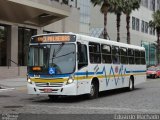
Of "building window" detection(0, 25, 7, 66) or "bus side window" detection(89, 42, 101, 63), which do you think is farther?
"building window" detection(0, 25, 7, 66)

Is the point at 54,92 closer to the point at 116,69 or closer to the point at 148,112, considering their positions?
the point at 148,112

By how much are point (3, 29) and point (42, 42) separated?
75.5 ft

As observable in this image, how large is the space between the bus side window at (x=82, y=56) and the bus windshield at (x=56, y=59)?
0.36m

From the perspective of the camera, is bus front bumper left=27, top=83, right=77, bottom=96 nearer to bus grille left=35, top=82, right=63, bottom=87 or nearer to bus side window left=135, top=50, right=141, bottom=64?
bus grille left=35, top=82, right=63, bottom=87

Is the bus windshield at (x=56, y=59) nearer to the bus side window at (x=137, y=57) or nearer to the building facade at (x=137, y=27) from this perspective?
the bus side window at (x=137, y=57)

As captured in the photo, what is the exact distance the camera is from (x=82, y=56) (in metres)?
18.7

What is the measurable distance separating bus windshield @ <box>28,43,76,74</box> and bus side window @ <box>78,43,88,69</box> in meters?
0.36

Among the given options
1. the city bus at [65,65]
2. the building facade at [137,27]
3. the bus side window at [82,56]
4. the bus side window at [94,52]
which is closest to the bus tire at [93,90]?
the city bus at [65,65]

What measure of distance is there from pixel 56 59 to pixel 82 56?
128cm

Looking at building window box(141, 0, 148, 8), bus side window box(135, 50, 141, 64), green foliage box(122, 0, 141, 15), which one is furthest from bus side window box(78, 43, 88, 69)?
building window box(141, 0, 148, 8)

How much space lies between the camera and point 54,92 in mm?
17734

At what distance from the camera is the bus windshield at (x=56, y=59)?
17938 millimetres

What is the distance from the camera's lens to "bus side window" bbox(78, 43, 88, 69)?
60.3ft

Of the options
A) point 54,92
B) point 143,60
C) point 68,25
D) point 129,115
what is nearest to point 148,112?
point 129,115
